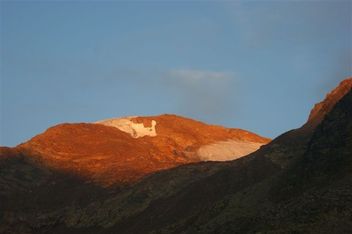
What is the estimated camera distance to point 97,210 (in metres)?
52.2

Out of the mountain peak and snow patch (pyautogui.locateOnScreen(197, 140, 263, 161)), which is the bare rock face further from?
the mountain peak

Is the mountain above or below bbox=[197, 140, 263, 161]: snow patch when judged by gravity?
below

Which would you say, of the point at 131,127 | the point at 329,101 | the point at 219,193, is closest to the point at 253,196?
the point at 219,193

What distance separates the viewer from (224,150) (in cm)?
7838

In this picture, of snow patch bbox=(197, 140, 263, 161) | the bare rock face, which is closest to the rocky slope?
the bare rock face

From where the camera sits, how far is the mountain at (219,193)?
32.6 m

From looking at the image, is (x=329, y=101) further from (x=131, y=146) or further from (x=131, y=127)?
(x=131, y=127)

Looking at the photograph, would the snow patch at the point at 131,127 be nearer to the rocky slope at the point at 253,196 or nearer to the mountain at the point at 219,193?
the mountain at the point at 219,193

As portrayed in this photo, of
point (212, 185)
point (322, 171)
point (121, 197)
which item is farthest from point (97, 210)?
point (322, 171)

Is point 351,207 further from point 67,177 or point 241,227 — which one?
point 67,177

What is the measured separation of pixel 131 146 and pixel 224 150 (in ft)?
41.5

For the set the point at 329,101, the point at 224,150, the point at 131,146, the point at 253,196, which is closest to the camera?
the point at 253,196

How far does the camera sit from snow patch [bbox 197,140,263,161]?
7639 cm

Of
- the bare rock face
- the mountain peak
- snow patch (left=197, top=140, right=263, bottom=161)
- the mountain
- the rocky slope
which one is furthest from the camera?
snow patch (left=197, top=140, right=263, bottom=161)
